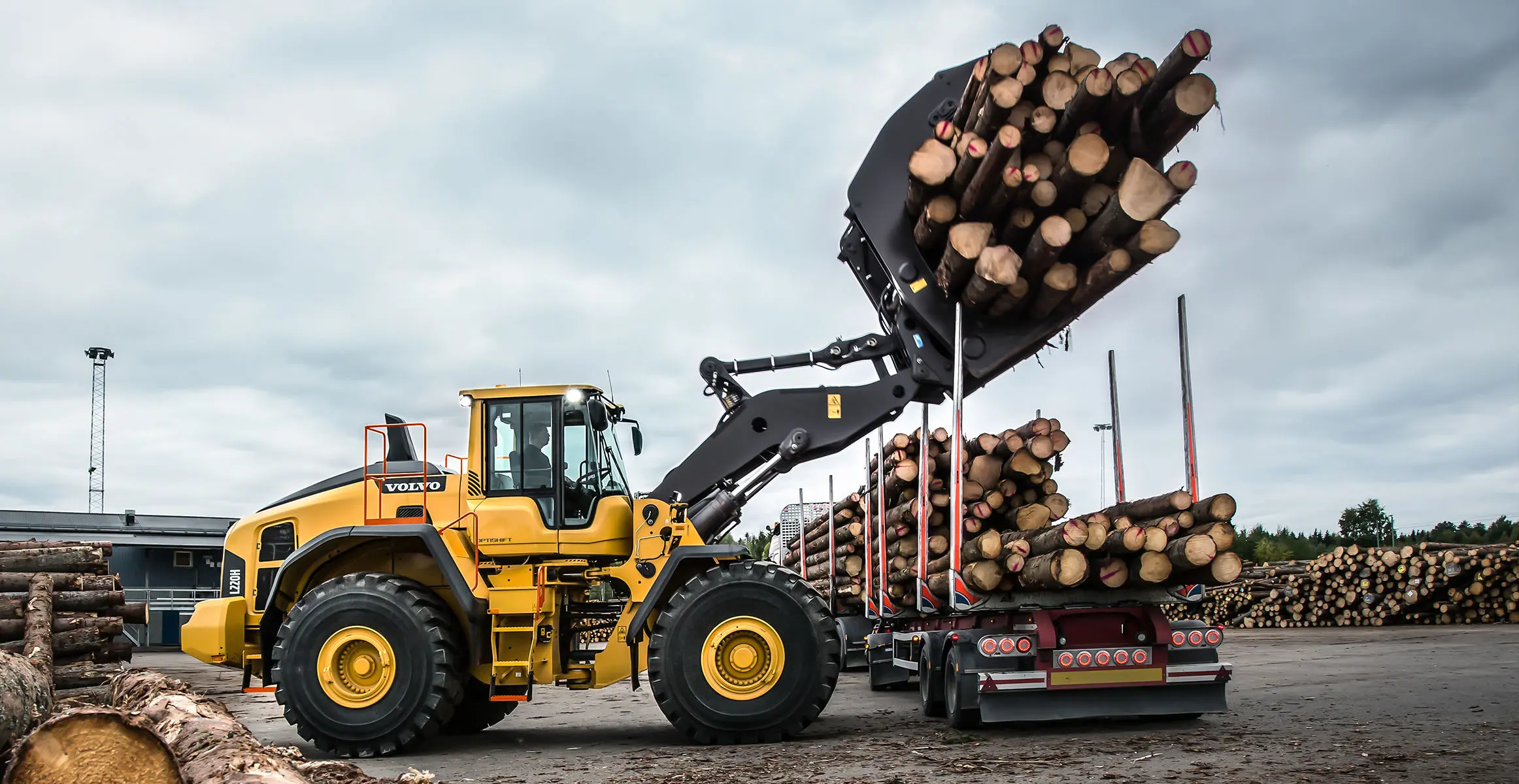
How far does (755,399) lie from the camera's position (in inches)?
397

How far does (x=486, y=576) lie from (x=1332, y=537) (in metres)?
56.1

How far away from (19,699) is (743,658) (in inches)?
184

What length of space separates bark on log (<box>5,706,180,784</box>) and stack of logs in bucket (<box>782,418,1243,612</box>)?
5.17 metres

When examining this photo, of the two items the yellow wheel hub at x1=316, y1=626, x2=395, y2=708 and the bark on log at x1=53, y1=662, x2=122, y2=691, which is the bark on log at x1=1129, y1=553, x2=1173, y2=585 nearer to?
the yellow wheel hub at x1=316, y1=626, x2=395, y2=708

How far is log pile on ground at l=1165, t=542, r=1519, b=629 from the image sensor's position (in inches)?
814

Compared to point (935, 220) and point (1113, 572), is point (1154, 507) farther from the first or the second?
point (935, 220)

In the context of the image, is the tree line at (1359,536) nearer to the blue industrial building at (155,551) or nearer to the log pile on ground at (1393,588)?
the log pile on ground at (1393,588)

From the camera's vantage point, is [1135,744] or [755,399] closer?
[1135,744]

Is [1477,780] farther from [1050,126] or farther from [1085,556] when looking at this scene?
[1050,126]

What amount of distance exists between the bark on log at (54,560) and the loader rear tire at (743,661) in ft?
28.4

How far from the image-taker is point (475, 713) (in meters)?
10.5

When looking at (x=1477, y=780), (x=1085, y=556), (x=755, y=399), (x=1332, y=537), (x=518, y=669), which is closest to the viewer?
(x=1477, y=780)

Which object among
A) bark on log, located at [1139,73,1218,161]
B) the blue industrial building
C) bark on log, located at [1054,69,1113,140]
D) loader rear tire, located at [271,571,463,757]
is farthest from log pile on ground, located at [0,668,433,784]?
the blue industrial building

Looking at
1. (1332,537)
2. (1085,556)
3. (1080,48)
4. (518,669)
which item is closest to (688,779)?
(518,669)
